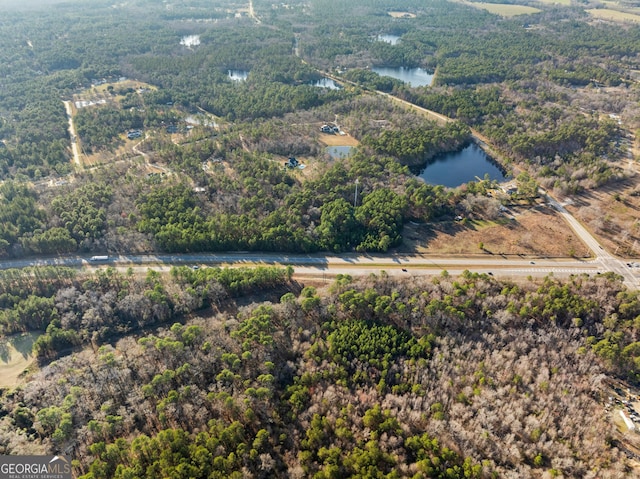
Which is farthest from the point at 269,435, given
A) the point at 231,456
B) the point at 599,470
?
the point at 599,470

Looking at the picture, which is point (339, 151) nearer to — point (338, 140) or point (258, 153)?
point (338, 140)

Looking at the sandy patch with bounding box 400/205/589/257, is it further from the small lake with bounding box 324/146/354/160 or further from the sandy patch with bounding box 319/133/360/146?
the sandy patch with bounding box 319/133/360/146

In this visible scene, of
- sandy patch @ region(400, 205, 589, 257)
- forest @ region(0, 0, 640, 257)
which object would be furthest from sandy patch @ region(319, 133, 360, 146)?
sandy patch @ region(400, 205, 589, 257)

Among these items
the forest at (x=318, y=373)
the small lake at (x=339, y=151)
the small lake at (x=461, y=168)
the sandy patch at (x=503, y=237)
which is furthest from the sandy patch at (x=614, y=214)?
the small lake at (x=339, y=151)

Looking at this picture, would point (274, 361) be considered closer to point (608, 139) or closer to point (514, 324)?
point (514, 324)

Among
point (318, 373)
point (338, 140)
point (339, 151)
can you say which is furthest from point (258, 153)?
point (318, 373)

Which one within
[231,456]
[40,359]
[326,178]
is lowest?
[40,359]
